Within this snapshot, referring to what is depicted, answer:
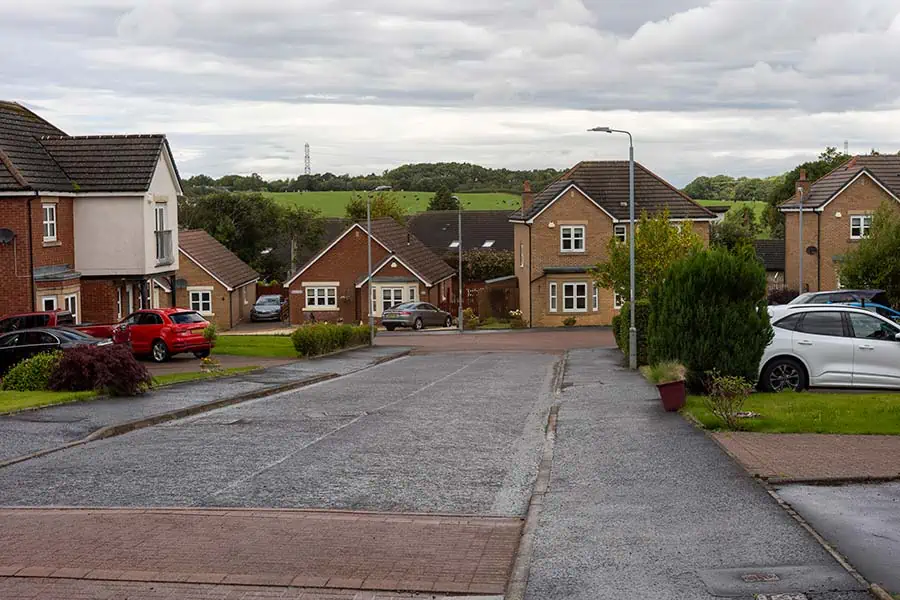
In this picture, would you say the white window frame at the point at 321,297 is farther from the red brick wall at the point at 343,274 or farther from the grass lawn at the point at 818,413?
the grass lawn at the point at 818,413

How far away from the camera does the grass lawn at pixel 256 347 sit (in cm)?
3988

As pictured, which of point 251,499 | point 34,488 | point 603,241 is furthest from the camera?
point 603,241

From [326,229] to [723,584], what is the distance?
306 feet

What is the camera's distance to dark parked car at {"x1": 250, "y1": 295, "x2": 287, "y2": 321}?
238ft

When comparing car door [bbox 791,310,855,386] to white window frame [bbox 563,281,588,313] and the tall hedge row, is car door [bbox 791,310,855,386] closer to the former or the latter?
the tall hedge row

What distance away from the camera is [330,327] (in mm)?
41594

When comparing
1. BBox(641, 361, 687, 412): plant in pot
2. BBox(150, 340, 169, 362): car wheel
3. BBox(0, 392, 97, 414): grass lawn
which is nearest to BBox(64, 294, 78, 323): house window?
BBox(150, 340, 169, 362): car wheel

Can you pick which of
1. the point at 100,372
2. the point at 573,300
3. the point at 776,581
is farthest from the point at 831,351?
the point at 573,300

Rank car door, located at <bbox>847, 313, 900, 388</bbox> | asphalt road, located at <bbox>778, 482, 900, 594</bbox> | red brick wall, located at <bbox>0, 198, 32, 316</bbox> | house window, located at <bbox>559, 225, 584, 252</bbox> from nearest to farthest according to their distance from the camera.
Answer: asphalt road, located at <bbox>778, 482, 900, 594</bbox> < car door, located at <bbox>847, 313, 900, 388</bbox> < red brick wall, located at <bbox>0, 198, 32, 316</bbox> < house window, located at <bbox>559, 225, 584, 252</bbox>

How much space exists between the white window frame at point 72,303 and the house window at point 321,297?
3056cm

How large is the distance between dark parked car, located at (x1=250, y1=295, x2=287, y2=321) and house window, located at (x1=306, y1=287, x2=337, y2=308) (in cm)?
385

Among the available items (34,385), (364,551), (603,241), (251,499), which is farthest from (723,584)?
(603,241)

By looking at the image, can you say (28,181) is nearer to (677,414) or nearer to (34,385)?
(34,385)

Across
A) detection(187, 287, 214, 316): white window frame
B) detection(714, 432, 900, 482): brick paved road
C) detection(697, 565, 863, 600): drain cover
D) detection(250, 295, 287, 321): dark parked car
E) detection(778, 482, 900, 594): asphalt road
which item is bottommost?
detection(697, 565, 863, 600): drain cover
